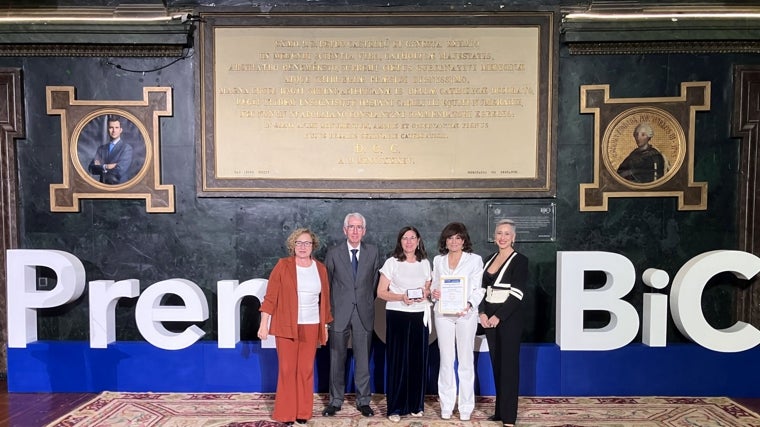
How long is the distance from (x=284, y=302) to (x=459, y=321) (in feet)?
4.35

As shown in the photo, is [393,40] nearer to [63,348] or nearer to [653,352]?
[653,352]

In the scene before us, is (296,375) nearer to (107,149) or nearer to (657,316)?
(107,149)

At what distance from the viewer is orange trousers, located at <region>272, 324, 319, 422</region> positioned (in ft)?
12.0

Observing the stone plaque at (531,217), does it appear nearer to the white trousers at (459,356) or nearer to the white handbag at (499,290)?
the white handbag at (499,290)

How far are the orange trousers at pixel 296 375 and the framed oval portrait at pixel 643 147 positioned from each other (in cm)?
317

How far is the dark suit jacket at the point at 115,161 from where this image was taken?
4.64 m

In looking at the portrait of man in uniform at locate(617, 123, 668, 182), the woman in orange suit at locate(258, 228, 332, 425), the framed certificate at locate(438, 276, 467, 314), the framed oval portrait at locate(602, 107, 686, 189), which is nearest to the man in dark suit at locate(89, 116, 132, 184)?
the woman in orange suit at locate(258, 228, 332, 425)

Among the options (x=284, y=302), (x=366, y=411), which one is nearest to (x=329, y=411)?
(x=366, y=411)

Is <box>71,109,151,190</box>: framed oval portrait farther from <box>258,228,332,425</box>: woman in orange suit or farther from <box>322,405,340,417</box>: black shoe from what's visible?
<box>322,405,340,417</box>: black shoe

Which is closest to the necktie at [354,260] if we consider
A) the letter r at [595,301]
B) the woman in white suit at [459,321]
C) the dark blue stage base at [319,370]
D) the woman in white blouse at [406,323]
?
the woman in white blouse at [406,323]

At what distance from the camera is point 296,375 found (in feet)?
12.1

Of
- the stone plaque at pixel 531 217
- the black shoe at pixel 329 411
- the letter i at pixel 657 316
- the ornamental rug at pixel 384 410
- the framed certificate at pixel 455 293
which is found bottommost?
the ornamental rug at pixel 384 410

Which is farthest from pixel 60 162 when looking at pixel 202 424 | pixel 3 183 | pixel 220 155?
pixel 202 424

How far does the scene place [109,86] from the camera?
464cm
